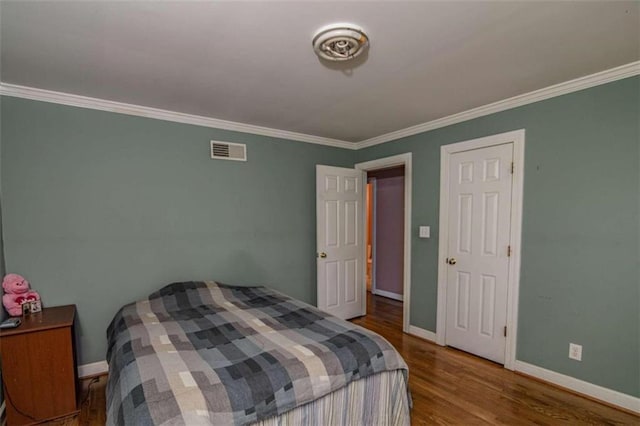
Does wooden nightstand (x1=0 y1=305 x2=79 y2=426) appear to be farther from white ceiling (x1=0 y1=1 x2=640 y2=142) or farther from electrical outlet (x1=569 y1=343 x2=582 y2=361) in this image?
electrical outlet (x1=569 y1=343 x2=582 y2=361)

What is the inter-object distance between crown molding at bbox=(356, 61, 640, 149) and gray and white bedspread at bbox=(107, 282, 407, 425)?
7.43ft

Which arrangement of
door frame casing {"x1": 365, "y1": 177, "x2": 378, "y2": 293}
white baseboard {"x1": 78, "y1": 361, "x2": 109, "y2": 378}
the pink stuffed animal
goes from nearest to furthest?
the pink stuffed animal → white baseboard {"x1": 78, "y1": 361, "x2": 109, "y2": 378} → door frame casing {"x1": 365, "y1": 177, "x2": 378, "y2": 293}

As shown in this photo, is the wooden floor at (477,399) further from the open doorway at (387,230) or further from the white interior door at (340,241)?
the open doorway at (387,230)

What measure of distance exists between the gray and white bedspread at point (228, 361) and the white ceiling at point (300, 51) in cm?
175

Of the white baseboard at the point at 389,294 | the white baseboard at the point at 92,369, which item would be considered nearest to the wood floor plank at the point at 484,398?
the white baseboard at the point at 389,294

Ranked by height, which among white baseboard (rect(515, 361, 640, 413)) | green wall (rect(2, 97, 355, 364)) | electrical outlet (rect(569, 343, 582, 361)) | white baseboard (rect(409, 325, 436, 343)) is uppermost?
green wall (rect(2, 97, 355, 364))

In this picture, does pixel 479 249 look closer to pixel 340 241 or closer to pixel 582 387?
pixel 582 387

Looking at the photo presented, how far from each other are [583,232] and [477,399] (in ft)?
4.88

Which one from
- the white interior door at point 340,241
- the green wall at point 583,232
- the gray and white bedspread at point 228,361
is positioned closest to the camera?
the gray and white bedspread at point 228,361

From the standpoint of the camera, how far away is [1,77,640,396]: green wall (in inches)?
81.8

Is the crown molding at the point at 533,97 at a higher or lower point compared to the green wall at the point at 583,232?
higher

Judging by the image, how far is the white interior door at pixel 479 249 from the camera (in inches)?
105

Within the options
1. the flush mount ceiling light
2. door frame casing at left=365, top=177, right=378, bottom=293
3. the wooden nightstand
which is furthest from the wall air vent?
door frame casing at left=365, top=177, right=378, bottom=293

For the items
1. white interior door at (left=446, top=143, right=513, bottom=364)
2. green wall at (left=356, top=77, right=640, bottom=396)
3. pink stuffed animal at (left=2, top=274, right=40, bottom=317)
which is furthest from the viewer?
white interior door at (left=446, top=143, right=513, bottom=364)
